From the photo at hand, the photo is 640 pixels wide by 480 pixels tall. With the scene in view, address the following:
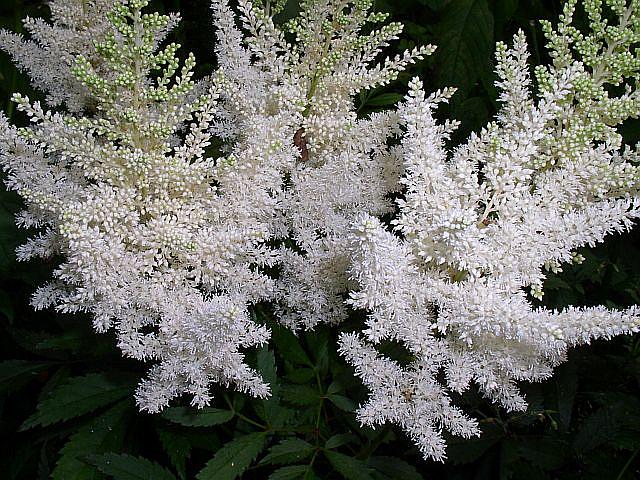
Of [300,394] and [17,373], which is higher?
[300,394]

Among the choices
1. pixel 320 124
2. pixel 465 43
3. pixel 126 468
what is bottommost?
pixel 126 468

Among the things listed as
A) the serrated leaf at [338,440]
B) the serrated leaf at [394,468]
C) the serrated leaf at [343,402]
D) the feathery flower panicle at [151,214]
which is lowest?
the serrated leaf at [394,468]

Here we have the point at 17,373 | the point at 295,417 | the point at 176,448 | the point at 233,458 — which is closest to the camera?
the point at 233,458

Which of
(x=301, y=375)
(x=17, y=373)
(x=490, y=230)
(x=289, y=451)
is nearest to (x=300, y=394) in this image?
(x=301, y=375)

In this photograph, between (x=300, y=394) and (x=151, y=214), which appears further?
(x=300, y=394)

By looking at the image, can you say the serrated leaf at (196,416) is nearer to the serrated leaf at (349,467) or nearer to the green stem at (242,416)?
the green stem at (242,416)

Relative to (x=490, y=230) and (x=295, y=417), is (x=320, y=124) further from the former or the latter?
(x=295, y=417)

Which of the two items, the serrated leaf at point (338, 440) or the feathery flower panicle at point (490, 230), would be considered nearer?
the feathery flower panicle at point (490, 230)

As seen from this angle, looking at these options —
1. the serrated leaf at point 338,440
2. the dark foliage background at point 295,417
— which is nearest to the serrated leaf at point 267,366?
the dark foliage background at point 295,417
